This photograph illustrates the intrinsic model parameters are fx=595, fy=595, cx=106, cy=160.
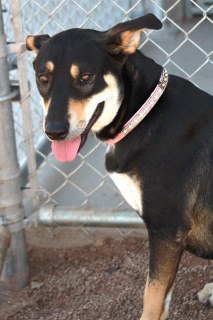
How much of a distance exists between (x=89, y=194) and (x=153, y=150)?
108 cm

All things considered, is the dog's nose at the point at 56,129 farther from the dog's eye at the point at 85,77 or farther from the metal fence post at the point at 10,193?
the metal fence post at the point at 10,193

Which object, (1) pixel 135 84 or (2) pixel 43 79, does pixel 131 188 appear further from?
(2) pixel 43 79

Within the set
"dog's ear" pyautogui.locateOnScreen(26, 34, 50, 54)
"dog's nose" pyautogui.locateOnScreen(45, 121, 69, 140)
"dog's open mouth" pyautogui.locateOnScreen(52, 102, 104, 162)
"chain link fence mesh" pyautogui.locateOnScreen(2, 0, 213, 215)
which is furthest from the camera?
"chain link fence mesh" pyautogui.locateOnScreen(2, 0, 213, 215)

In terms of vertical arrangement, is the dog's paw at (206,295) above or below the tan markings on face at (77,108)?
below

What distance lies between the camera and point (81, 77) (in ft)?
6.58

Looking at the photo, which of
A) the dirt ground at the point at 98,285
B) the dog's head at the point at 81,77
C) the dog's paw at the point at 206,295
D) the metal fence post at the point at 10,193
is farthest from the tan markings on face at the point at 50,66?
the dog's paw at the point at 206,295

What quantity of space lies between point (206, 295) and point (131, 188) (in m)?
0.70

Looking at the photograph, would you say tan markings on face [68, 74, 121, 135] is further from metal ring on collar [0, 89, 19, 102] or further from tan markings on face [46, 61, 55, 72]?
metal ring on collar [0, 89, 19, 102]

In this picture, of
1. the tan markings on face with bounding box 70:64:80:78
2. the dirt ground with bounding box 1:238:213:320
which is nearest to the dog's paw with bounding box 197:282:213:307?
the dirt ground with bounding box 1:238:213:320

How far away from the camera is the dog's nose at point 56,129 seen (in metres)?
1.94

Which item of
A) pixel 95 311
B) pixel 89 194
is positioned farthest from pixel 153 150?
pixel 89 194

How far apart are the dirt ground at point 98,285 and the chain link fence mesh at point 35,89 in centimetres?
29

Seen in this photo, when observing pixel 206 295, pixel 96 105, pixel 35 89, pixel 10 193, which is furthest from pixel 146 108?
pixel 35 89

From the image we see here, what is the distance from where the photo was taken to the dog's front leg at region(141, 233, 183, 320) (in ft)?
7.01
